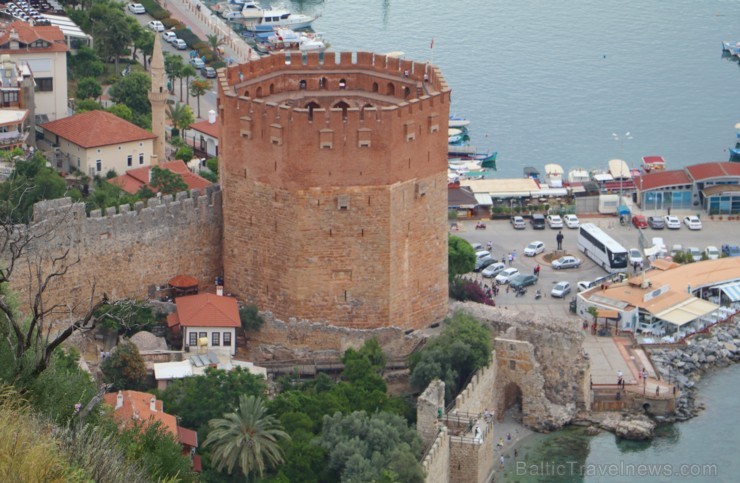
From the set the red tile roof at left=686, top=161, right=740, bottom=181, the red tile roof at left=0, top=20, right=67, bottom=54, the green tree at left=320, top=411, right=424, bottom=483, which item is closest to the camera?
the green tree at left=320, top=411, right=424, bottom=483

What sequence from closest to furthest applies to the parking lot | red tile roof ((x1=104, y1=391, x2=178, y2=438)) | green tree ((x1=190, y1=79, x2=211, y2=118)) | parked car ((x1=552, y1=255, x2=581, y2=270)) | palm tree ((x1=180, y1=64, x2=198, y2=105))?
red tile roof ((x1=104, y1=391, x2=178, y2=438)) < the parking lot < parked car ((x1=552, y1=255, x2=581, y2=270)) < green tree ((x1=190, y1=79, x2=211, y2=118)) < palm tree ((x1=180, y1=64, x2=198, y2=105))

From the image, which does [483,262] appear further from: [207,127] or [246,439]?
[246,439]

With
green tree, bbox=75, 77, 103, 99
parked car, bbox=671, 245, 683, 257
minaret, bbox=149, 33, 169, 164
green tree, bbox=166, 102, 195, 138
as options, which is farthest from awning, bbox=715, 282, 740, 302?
green tree, bbox=75, 77, 103, 99

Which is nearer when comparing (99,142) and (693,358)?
(693,358)

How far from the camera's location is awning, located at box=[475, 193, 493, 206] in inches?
3401

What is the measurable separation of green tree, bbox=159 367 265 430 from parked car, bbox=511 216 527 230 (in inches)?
1153

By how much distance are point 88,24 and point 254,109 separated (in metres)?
45.9

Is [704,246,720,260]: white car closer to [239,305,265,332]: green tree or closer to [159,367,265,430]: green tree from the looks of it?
[239,305,265,332]: green tree

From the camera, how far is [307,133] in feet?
191

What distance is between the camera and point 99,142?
78625 millimetres

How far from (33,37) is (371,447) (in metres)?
38.5

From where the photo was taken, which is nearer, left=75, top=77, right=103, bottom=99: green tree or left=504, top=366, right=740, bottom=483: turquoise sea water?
left=504, top=366, right=740, bottom=483: turquoise sea water

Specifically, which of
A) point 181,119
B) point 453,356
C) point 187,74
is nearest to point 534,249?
point 181,119

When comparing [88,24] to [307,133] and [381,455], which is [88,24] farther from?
[381,455]
